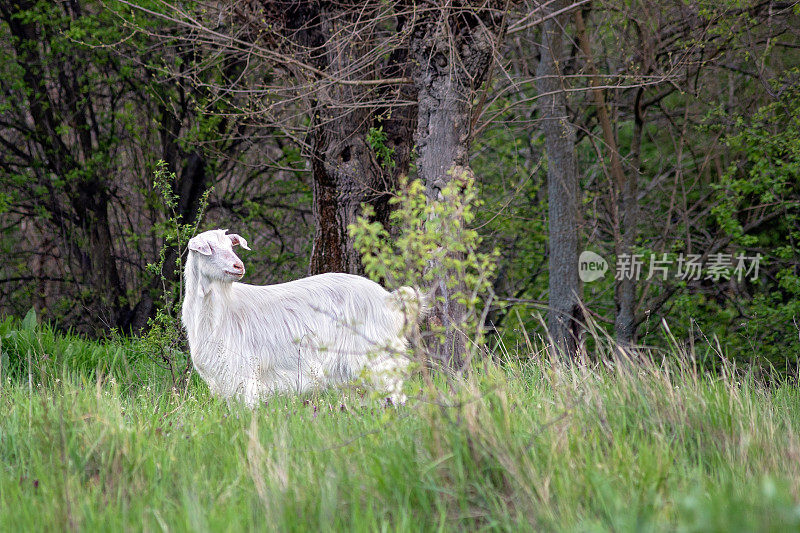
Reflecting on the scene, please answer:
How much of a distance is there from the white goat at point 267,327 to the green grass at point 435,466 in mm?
1114

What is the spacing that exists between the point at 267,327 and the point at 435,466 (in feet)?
9.65

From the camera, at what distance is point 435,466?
3252mm

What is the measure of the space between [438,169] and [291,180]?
6.19m

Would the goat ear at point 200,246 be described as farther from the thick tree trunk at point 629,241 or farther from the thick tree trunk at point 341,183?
the thick tree trunk at point 629,241

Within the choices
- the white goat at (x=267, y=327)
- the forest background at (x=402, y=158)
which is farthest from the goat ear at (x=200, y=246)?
the forest background at (x=402, y=158)

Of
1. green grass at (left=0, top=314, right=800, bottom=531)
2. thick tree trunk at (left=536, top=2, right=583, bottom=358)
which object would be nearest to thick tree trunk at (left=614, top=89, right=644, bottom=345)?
thick tree trunk at (left=536, top=2, right=583, bottom=358)

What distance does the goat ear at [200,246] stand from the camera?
550 cm

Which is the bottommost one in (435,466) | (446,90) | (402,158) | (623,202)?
(435,466)

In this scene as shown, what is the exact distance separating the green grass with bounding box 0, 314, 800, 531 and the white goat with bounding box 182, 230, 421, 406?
43.9 inches

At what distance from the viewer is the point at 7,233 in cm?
1191

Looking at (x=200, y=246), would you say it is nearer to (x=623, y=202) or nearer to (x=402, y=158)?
(x=402, y=158)

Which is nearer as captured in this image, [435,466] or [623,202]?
[435,466]

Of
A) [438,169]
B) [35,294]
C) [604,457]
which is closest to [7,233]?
[35,294]

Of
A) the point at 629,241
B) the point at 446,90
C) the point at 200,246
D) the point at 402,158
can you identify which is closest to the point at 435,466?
the point at 200,246
